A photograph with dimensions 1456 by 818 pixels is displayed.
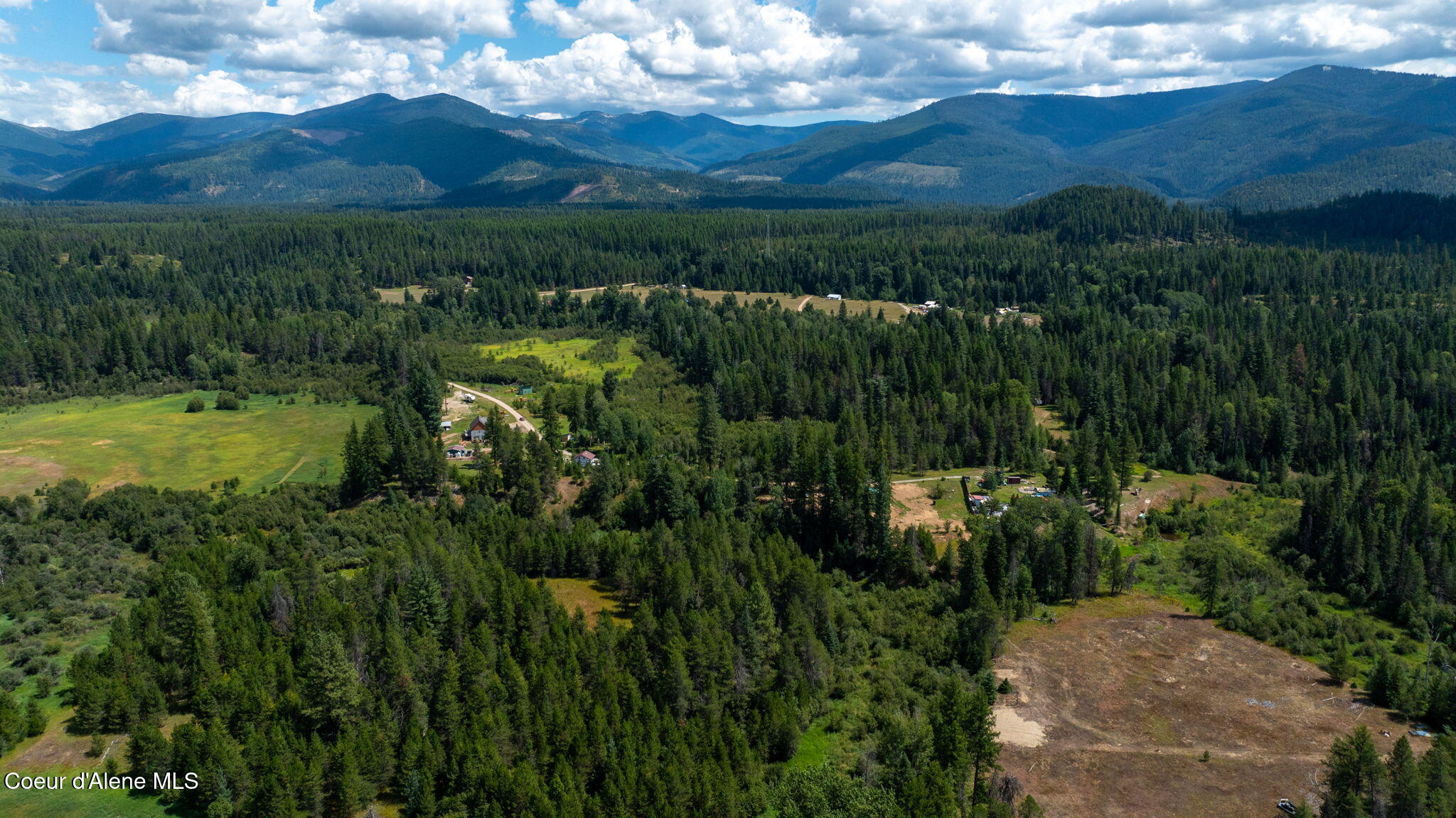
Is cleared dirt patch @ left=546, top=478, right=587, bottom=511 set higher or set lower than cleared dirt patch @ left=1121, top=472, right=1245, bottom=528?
higher

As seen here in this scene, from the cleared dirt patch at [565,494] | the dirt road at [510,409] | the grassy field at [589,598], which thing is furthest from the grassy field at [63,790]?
the dirt road at [510,409]

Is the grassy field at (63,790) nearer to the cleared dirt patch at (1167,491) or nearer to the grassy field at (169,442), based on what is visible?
the grassy field at (169,442)

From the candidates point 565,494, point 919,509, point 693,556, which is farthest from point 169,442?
point 919,509

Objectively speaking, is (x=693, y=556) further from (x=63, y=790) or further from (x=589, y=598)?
(x=63, y=790)

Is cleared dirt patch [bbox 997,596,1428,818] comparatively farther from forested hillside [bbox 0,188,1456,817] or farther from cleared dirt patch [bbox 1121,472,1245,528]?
cleared dirt patch [bbox 1121,472,1245,528]

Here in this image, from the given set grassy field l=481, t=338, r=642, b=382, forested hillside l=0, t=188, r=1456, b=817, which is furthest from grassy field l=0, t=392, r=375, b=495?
grassy field l=481, t=338, r=642, b=382

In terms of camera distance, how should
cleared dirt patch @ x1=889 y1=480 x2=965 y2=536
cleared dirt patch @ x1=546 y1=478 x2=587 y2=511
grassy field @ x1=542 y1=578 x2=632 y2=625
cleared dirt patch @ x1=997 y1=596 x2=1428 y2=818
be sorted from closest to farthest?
cleared dirt patch @ x1=997 y1=596 x2=1428 y2=818
grassy field @ x1=542 y1=578 x2=632 y2=625
cleared dirt patch @ x1=889 y1=480 x2=965 y2=536
cleared dirt patch @ x1=546 y1=478 x2=587 y2=511

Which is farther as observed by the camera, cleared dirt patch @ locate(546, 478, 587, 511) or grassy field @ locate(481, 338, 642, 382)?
grassy field @ locate(481, 338, 642, 382)

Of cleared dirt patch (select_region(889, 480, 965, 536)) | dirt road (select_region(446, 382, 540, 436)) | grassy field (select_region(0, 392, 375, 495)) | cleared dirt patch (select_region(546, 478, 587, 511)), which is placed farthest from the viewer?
dirt road (select_region(446, 382, 540, 436))
